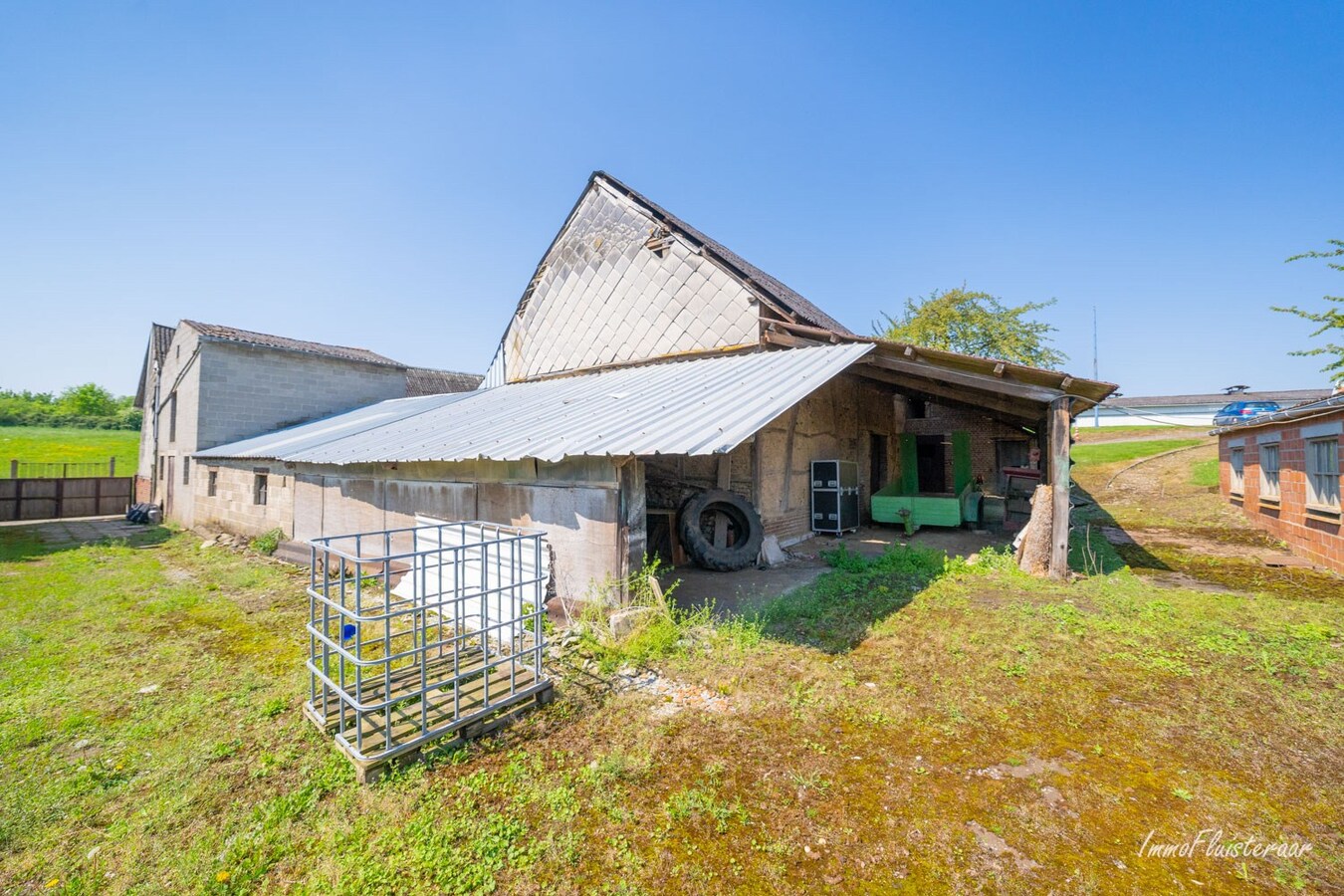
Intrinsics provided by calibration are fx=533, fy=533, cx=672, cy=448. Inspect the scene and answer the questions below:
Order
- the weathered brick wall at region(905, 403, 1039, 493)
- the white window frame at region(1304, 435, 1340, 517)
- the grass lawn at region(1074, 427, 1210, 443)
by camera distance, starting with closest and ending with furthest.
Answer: the white window frame at region(1304, 435, 1340, 517)
the weathered brick wall at region(905, 403, 1039, 493)
the grass lawn at region(1074, 427, 1210, 443)

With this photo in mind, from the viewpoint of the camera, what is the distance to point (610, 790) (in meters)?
→ 3.32

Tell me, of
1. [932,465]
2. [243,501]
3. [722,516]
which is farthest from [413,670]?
[932,465]

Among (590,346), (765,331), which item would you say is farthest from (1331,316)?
(590,346)

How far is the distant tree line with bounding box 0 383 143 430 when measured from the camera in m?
43.1

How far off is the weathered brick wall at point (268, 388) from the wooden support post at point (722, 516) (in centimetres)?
1476

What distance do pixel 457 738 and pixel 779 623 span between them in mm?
3661

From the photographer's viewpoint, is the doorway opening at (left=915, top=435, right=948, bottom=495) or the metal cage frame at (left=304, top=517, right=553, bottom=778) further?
the doorway opening at (left=915, top=435, right=948, bottom=495)

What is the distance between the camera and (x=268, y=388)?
54.3 feet

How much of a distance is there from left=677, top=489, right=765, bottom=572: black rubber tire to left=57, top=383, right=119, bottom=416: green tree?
208ft

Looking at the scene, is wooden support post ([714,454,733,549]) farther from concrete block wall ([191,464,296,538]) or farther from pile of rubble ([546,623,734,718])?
concrete block wall ([191,464,296,538])

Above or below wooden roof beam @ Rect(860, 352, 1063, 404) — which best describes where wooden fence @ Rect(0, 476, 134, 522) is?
below

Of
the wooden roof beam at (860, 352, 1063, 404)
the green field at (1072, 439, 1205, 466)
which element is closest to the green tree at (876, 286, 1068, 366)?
the green field at (1072, 439, 1205, 466)

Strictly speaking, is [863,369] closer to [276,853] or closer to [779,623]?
[779,623]

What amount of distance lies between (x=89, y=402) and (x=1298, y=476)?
254 feet
